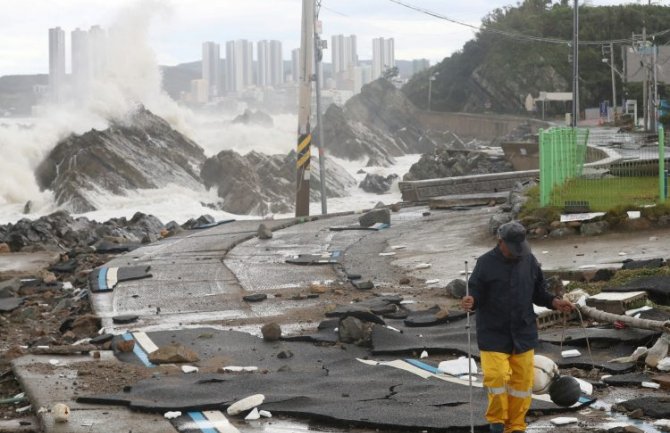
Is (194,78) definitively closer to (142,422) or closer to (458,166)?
(458,166)

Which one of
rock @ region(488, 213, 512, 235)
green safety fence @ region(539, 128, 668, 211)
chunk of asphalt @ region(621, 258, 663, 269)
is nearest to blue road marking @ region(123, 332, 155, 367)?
chunk of asphalt @ region(621, 258, 663, 269)

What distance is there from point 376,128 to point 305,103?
79540 millimetres

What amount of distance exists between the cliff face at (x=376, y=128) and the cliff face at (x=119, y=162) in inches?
1005

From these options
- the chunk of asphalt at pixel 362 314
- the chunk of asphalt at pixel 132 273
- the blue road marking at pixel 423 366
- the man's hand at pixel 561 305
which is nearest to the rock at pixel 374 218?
the chunk of asphalt at pixel 132 273

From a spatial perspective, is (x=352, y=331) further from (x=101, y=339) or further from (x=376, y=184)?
→ (x=376, y=184)

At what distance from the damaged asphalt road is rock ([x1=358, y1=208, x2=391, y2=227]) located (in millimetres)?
1934

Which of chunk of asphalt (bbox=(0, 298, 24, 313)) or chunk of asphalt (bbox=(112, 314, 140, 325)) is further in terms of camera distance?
chunk of asphalt (bbox=(0, 298, 24, 313))

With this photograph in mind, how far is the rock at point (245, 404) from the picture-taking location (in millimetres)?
9195

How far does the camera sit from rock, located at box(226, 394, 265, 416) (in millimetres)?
9195

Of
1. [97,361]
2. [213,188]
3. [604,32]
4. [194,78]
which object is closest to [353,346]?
[97,361]

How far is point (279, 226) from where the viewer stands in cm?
2584

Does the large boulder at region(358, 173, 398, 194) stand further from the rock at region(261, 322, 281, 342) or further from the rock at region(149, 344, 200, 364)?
the rock at region(149, 344, 200, 364)

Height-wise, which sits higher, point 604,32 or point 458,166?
point 604,32

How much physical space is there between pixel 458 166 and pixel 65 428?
1737 inches
